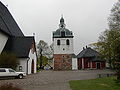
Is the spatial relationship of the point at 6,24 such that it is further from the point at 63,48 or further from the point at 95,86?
the point at 63,48

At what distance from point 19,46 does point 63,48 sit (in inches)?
1103

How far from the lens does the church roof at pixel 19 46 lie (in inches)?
1325

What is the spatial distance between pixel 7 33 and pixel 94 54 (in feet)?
133

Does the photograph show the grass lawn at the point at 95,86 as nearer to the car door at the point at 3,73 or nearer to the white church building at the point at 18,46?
the car door at the point at 3,73

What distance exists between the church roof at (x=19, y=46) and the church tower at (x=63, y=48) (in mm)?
24237

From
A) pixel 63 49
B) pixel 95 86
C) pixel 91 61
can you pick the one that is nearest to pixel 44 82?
pixel 95 86

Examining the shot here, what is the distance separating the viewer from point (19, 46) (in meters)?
35.3

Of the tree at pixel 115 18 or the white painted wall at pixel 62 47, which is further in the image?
the white painted wall at pixel 62 47

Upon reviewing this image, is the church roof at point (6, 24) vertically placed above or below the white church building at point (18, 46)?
above

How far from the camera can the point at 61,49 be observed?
62.1 meters

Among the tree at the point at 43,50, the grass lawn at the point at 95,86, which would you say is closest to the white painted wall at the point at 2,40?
the grass lawn at the point at 95,86

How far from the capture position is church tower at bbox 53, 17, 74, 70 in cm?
5988

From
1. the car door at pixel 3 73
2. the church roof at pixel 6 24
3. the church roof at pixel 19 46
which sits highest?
the church roof at pixel 6 24

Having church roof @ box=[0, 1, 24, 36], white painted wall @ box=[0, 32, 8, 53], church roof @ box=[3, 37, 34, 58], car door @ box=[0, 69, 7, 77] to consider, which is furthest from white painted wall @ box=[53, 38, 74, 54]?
car door @ box=[0, 69, 7, 77]
